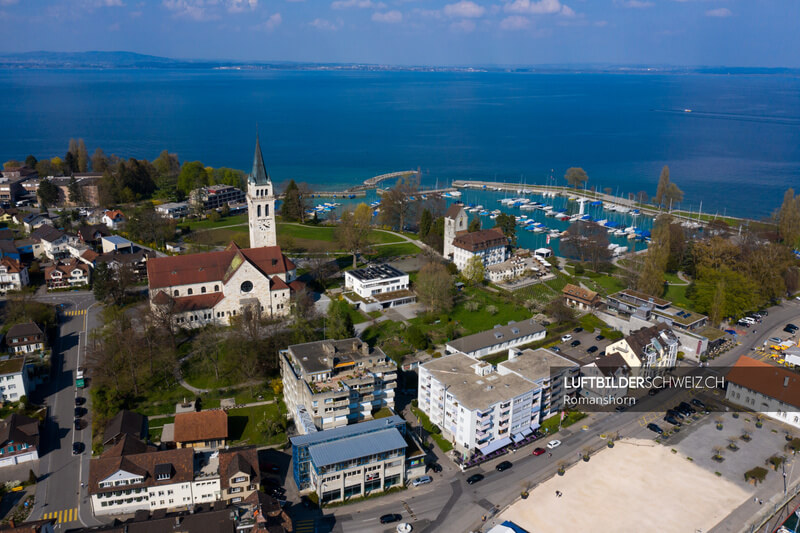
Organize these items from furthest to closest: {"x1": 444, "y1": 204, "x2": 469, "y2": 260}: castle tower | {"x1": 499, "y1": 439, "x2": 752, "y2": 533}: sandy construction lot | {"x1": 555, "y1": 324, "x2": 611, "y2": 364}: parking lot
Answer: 1. {"x1": 444, "y1": 204, "x2": 469, "y2": 260}: castle tower
2. {"x1": 555, "y1": 324, "x2": 611, "y2": 364}: parking lot
3. {"x1": 499, "y1": 439, "x2": 752, "y2": 533}: sandy construction lot

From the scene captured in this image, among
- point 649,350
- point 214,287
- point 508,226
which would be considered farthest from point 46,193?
point 649,350

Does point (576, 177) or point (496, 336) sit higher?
point (576, 177)

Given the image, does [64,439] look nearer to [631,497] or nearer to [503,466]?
[503,466]

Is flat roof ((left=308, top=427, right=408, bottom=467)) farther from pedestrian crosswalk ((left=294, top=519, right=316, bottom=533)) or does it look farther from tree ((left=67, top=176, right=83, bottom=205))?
tree ((left=67, top=176, right=83, bottom=205))

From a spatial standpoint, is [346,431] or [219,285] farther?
[219,285]

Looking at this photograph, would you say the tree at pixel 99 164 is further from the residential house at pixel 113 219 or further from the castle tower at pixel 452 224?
the castle tower at pixel 452 224

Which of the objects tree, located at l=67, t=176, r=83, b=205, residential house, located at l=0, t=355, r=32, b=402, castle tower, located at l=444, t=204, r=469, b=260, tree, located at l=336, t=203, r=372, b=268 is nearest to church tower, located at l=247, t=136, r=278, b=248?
tree, located at l=336, t=203, r=372, b=268

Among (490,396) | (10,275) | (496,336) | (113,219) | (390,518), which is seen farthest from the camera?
(113,219)
